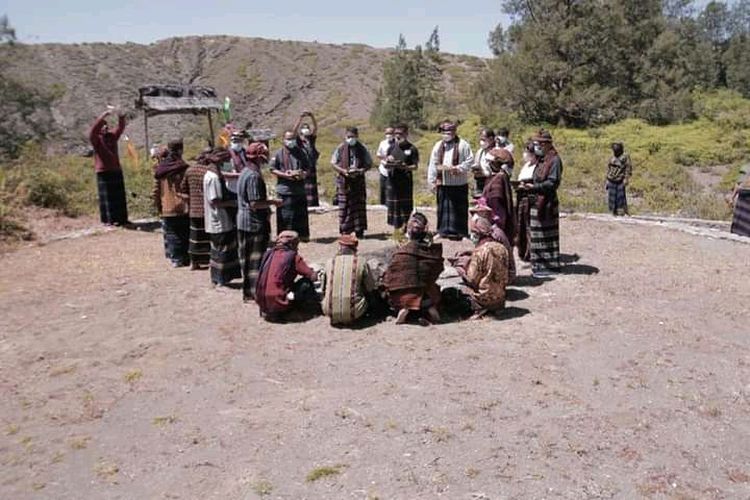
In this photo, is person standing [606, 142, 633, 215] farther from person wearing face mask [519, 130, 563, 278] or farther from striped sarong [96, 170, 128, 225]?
striped sarong [96, 170, 128, 225]

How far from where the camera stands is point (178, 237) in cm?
942

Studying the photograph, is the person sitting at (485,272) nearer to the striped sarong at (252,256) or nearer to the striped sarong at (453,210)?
the striped sarong at (252,256)

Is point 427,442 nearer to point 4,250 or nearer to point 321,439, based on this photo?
point 321,439

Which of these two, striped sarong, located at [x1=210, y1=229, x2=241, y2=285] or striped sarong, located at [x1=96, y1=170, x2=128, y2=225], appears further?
striped sarong, located at [x1=96, y1=170, x2=128, y2=225]

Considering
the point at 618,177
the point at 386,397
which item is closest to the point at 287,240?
the point at 386,397

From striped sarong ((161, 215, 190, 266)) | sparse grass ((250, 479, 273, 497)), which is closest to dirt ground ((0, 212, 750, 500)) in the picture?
sparse grass ((250, 479, 273, 497))

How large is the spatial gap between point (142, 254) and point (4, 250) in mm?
2278

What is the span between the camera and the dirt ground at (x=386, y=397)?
4156mm

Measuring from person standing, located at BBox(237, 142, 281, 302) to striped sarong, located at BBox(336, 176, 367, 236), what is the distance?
244 cm

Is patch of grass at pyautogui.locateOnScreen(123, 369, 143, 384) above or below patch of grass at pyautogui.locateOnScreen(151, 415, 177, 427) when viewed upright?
above

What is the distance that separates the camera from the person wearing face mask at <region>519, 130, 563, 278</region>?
780 cm

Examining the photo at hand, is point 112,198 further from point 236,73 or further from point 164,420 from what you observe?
point 236,73

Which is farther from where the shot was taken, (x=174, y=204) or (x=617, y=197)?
(x=617, y=197)

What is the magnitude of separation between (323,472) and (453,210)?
19.9 ft
